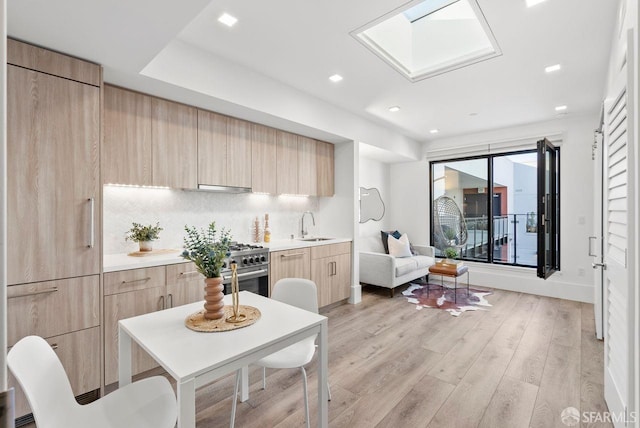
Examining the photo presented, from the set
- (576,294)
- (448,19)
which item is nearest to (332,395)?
(448,19)

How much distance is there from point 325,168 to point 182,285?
2495 mm

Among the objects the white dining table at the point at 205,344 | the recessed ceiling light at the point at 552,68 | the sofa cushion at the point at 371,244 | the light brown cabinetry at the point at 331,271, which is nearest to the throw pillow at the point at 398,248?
the sofa cushion at the point at 371,244

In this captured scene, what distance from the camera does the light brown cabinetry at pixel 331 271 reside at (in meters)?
3.73

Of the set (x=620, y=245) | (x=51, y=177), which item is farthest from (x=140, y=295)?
(x=620, y=245)

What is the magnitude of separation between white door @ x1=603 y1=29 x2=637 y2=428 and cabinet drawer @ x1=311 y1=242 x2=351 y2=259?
260 cm

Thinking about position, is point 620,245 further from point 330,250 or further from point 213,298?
point 330,250

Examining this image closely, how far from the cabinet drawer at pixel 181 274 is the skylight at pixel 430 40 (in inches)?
90.7

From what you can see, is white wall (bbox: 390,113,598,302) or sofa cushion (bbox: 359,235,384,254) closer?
white wall (bbox: 390,113,598,302)

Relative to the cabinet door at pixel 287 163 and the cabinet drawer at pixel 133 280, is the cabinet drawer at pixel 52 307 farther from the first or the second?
the cabinet door at pixel 287 163

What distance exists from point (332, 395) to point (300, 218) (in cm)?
255

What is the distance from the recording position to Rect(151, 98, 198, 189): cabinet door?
2.63 m

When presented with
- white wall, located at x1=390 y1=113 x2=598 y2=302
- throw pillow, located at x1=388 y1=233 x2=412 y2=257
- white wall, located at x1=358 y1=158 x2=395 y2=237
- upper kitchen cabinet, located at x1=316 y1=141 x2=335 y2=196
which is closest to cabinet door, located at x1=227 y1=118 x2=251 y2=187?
upper kitchen cabinet, located at x1=316 y1=141 x2=335 y2=196

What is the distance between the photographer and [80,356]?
6.52 feet

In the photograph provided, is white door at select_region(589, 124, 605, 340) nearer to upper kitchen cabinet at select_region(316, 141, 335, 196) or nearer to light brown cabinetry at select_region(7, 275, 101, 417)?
upper kitchen cabinet at select_region(316, 141, 335, 196)
